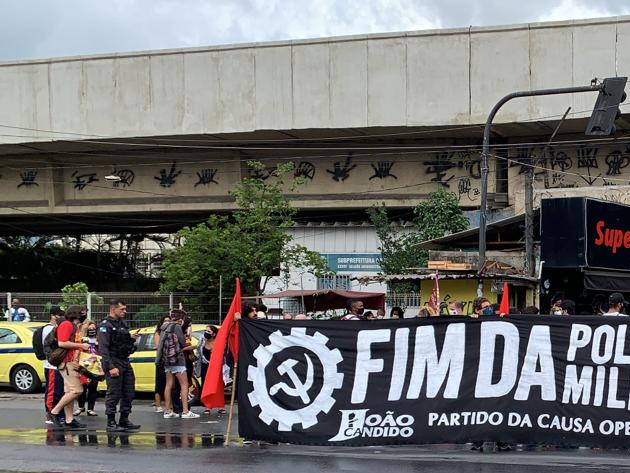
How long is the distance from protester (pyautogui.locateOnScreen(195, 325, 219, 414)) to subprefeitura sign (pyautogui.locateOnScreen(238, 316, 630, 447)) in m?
5.12

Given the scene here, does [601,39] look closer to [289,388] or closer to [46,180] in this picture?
[46,180]

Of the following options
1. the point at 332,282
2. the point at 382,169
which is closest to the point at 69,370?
the point at 332,282

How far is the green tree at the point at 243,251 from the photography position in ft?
96.8

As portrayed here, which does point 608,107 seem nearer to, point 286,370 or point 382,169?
point 286,370

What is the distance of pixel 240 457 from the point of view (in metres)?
10.8

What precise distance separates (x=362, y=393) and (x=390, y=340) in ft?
2.11

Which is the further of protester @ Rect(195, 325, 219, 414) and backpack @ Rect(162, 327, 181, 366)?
protester @ Rect(195, 325, 219, 414)

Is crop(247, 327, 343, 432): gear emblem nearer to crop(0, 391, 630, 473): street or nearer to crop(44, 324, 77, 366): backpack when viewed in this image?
crop(0, 391, 630, 473): street

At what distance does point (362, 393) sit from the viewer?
35.8 feet

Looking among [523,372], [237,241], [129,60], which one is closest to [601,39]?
[237,241]

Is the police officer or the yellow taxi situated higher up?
the police officer

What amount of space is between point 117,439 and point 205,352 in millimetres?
4100

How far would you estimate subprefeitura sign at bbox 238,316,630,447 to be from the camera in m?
10.4

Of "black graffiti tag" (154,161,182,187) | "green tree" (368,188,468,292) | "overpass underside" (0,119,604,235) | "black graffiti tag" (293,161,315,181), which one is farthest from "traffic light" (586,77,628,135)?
"black graffiti tag" (154,161,182,187)
